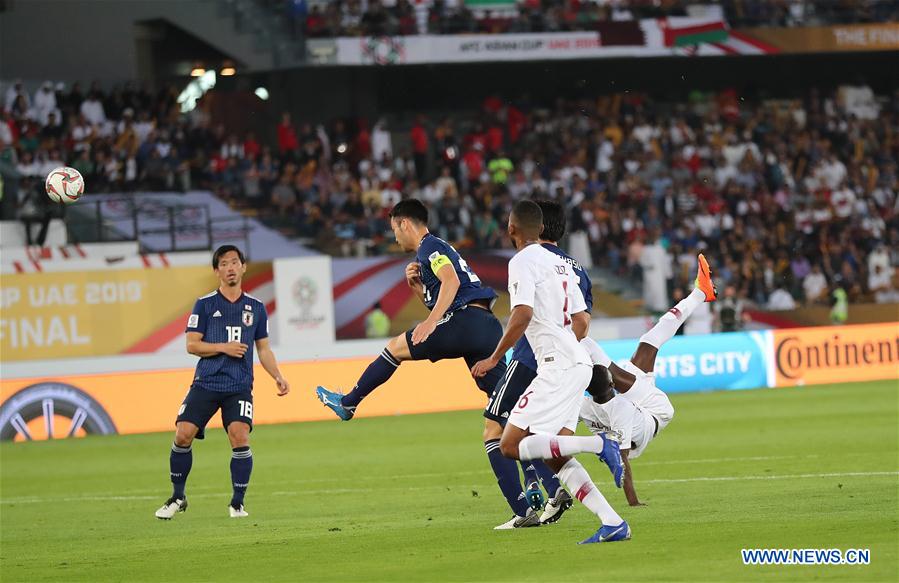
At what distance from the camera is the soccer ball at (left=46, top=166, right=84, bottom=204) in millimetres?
14781

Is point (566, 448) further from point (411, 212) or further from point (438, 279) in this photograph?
point (411, 212)

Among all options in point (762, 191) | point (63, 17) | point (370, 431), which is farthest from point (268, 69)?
point (370, 431)

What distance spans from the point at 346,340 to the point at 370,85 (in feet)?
35.7

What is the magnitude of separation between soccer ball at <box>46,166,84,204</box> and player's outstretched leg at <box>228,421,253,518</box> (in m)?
4.27

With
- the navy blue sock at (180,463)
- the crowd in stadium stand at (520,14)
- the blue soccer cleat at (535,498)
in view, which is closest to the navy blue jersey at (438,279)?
the blue soccer cleat at (535,498)

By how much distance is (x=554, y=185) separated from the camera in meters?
34.8

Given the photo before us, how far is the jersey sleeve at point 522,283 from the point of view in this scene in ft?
28.1

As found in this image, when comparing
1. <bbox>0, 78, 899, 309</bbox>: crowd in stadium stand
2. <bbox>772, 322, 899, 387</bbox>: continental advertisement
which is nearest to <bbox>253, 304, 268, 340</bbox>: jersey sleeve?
<bbox>772, 322, 899, 387</bbox>: continental advertisement

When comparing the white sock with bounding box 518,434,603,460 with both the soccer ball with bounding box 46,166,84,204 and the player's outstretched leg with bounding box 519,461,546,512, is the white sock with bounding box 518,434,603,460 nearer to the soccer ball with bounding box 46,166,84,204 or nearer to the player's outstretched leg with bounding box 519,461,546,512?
the player's outstretched leg with bounding box 519,461,546,512

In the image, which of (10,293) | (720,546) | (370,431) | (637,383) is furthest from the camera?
(10,293)

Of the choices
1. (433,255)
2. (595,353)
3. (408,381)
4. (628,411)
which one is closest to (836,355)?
(408,381)

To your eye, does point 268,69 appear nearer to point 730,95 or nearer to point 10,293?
point 10,293

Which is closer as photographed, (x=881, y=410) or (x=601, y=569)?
(x=601, y=569)

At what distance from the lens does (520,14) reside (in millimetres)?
36312
